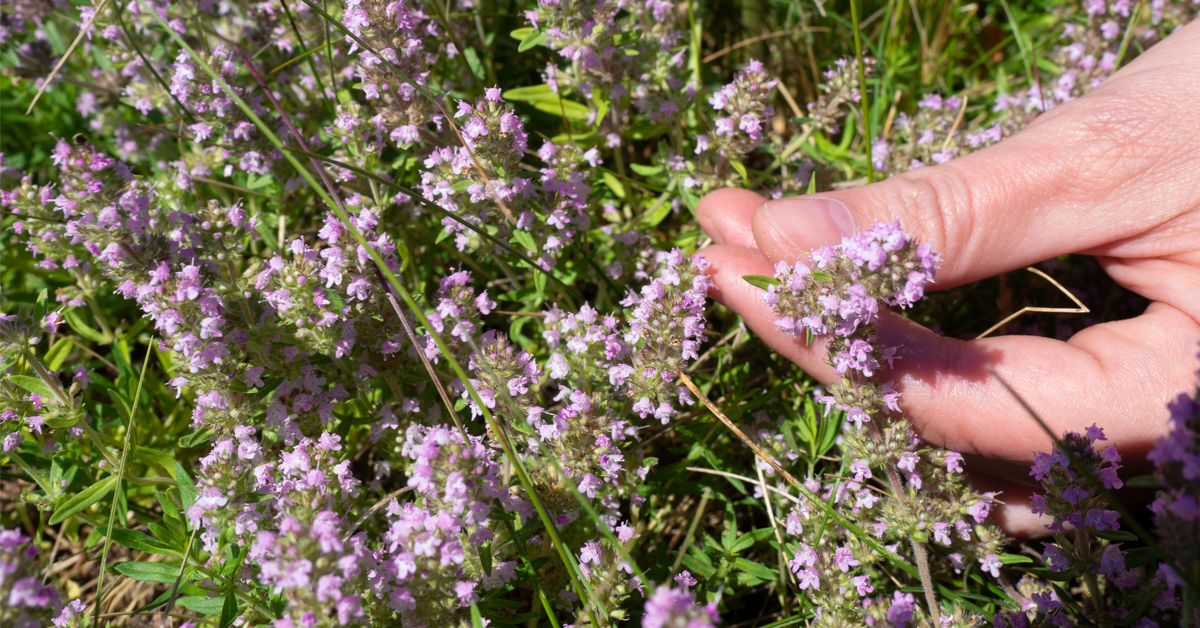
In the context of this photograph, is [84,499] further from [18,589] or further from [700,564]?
[700,564]

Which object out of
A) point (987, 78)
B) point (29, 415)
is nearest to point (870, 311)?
point (29, 415)

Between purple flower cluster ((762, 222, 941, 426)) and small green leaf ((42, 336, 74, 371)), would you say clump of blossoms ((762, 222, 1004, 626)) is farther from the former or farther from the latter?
small green leaf ((42, 336, 74, 371))

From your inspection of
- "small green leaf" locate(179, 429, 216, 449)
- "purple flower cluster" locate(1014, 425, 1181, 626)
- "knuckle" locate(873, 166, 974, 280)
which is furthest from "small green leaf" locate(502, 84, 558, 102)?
"purple flower cluster" locate(1014, 425, 1181, 626)

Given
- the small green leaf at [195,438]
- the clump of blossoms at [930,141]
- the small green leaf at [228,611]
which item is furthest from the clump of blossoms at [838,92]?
the small green leaf at [228,611]

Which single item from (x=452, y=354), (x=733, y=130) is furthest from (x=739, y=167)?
(x=452, y=354)

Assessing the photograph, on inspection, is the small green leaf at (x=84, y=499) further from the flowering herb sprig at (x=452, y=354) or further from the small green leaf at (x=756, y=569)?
the small green leaf at (x=756, y=569)
